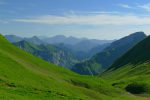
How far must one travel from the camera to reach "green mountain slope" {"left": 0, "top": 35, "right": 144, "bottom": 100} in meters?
57.2

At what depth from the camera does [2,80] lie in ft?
194

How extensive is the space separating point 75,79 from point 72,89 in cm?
1218

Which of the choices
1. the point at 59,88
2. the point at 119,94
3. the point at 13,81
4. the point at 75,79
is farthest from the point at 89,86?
the point at 13,81

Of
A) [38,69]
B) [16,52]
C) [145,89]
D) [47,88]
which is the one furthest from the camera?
[145,89]

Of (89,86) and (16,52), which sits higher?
(16,52)

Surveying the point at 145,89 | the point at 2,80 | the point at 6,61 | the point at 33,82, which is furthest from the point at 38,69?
the point at 145,89

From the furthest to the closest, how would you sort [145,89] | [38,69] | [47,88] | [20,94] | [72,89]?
[145,89] → [38,69] → [72,89] → [47,88] → [20,94]

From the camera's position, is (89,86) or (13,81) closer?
(13,81)

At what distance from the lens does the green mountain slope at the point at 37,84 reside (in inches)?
2253

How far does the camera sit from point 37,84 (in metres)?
64.6

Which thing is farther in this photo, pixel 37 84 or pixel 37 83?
pixel 37 83

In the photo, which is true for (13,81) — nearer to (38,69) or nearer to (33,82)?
(33,82)

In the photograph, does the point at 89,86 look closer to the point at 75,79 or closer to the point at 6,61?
the point at 75,79

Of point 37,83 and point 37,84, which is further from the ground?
point 37,83
